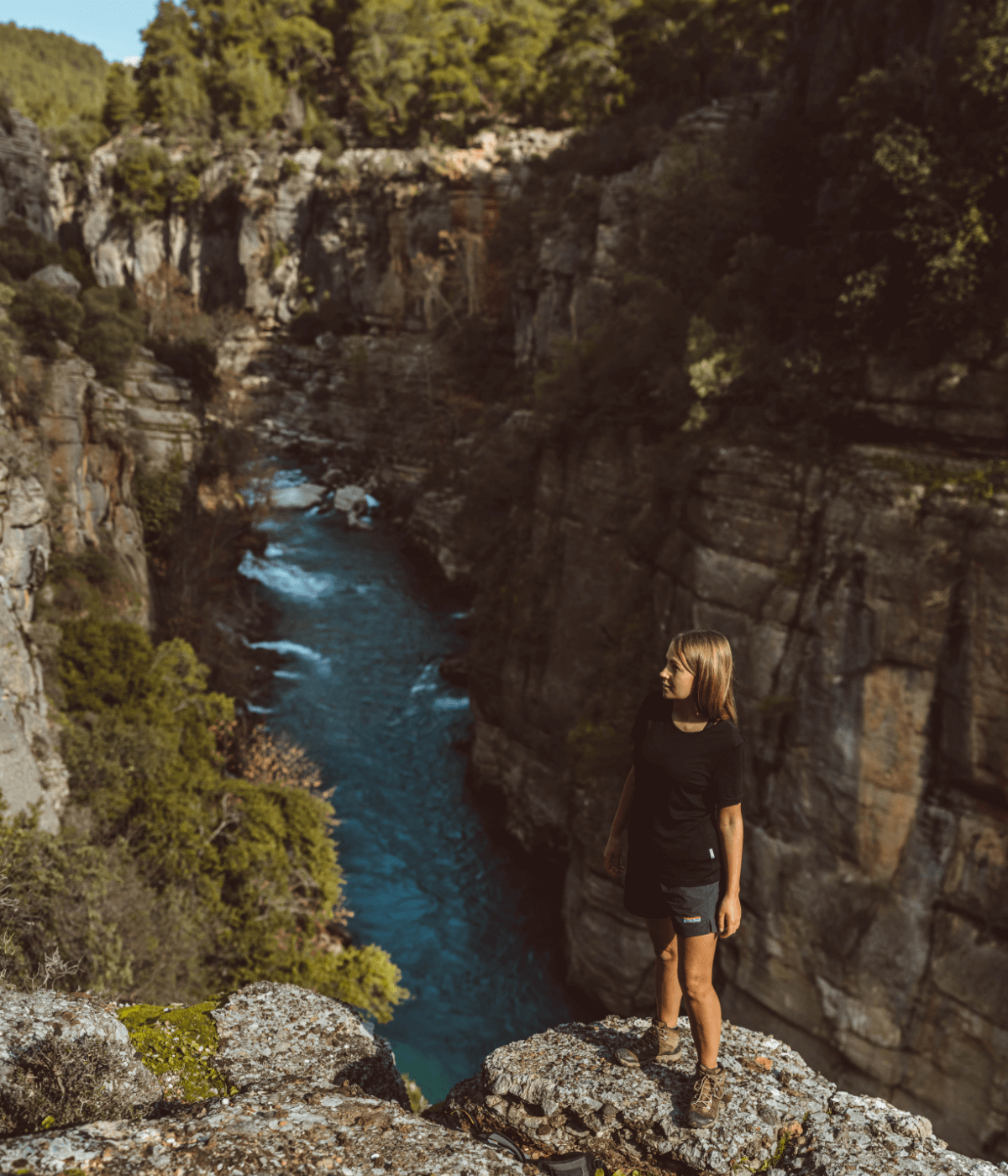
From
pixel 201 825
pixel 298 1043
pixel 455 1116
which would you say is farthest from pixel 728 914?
pixel 201 825

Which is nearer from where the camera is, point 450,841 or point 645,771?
point 645,771

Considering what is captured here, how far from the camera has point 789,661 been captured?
1507 cm

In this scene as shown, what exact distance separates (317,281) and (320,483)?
796 inches

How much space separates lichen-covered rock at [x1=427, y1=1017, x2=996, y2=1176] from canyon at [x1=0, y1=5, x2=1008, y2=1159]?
10.4 meters

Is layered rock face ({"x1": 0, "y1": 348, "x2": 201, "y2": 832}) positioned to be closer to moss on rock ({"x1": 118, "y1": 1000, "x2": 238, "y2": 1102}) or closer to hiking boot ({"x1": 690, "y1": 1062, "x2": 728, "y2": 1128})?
moss on rock ({"x1": 118, "y1": 1000, "x2": 238, "y2": 1102})

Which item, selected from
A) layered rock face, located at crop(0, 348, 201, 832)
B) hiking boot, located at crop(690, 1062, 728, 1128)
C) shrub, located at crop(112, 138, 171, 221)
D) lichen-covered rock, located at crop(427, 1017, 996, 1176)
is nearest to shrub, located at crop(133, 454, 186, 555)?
layered rock face, located at crop(0, 348, 201, 832)

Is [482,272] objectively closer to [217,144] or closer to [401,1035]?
[217,144]

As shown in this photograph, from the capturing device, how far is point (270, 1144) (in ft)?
11.0

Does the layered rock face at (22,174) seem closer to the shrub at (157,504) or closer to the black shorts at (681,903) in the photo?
the shrub at (157,504)

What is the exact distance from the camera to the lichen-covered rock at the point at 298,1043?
15.2 feet

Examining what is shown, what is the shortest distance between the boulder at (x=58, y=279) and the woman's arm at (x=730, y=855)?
26055mm

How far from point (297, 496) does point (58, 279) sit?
69.3 feet

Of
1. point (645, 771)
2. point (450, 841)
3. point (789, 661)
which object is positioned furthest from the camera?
point (450, 841)

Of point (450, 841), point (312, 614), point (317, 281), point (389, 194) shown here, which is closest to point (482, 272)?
point (389, 194)
